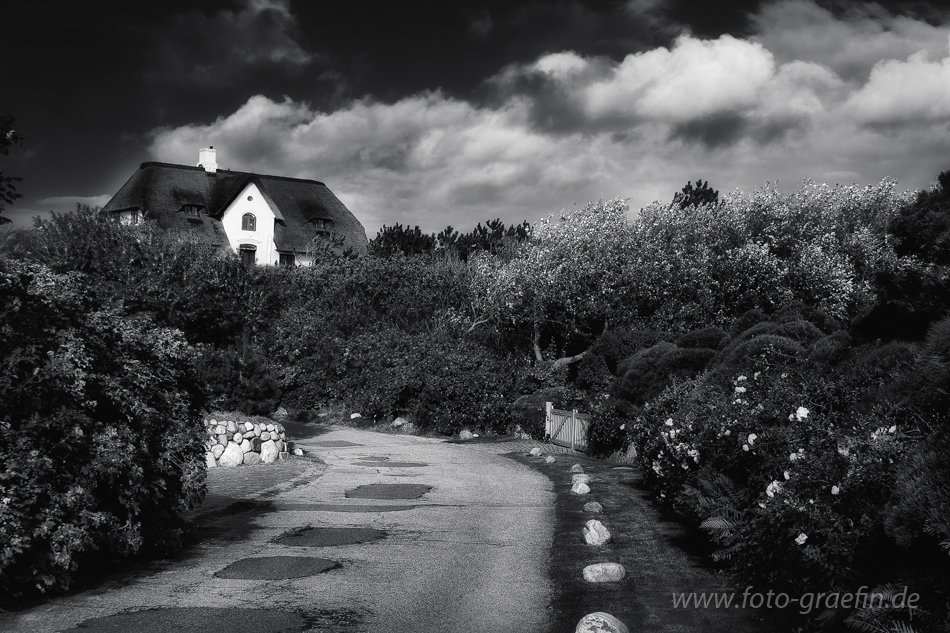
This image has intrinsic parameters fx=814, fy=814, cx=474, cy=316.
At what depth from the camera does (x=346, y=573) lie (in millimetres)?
7543

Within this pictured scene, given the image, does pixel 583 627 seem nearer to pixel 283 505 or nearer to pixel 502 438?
pixel 283 505

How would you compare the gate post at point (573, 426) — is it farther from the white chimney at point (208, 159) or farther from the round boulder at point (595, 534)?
the white chimney at point (208, 159)

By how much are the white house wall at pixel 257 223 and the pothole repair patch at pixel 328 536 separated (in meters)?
39.6

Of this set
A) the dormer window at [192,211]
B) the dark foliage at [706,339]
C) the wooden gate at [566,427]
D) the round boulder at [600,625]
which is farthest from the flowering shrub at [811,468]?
the dormer window at [192,211]

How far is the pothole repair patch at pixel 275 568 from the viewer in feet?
24.1

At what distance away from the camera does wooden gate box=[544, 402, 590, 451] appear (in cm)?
2012

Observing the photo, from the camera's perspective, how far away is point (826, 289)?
85.0 feet

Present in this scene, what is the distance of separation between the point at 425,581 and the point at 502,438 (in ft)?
54.9

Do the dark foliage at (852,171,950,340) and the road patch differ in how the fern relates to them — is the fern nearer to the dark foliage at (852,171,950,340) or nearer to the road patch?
the road patch

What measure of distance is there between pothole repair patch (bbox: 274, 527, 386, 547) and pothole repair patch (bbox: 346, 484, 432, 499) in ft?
9.20

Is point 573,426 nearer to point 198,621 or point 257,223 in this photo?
point 198,621

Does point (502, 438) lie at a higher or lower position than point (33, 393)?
lower

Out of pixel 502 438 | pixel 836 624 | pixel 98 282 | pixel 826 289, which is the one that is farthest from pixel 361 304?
pixel 836 624

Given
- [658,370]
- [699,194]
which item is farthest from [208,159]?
[658,370]
